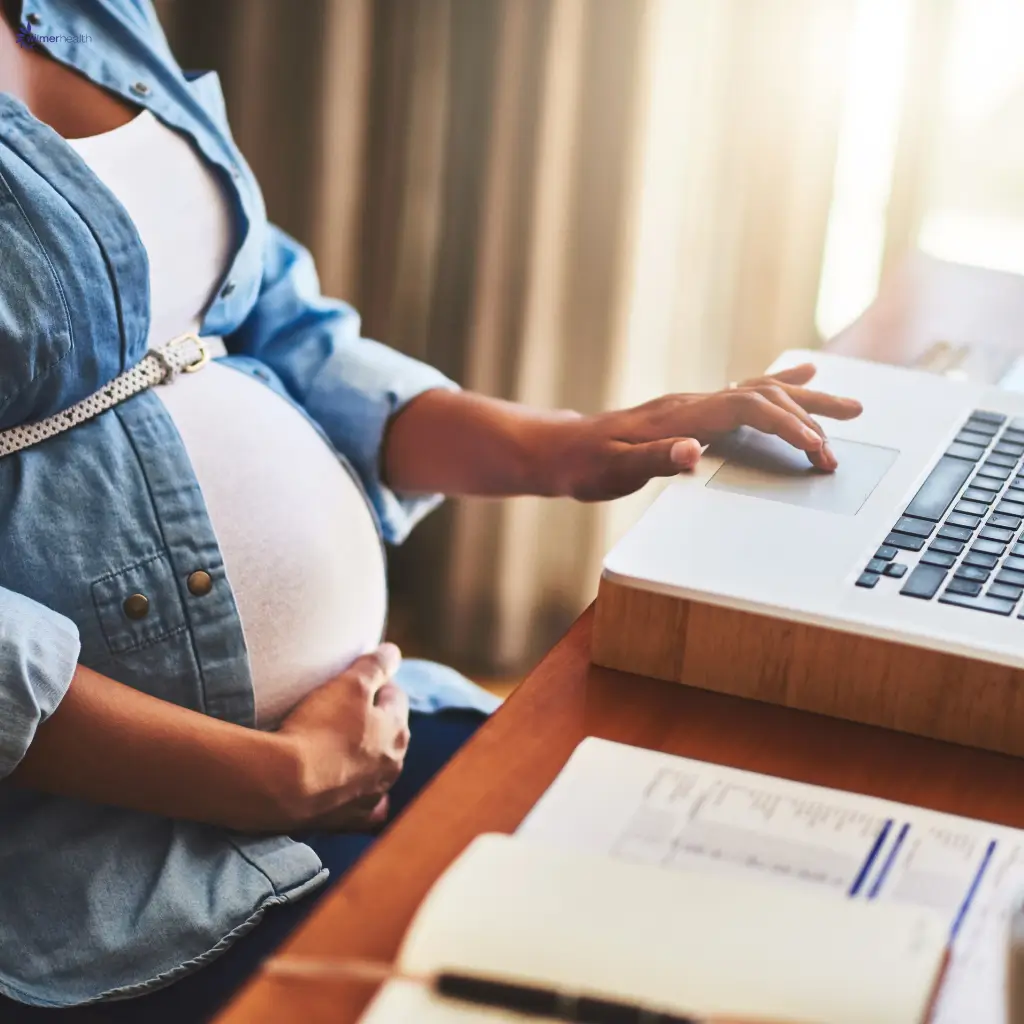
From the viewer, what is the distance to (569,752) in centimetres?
61

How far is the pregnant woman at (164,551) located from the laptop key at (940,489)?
0.06m

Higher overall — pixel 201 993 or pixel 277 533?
pixel 277 533

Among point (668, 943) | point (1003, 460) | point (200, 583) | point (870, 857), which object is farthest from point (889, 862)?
point (200, 583)

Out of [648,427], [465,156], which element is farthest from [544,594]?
[648,427]

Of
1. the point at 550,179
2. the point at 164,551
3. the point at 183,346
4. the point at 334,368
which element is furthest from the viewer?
the point at 550,179

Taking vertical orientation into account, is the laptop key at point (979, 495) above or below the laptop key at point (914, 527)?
below

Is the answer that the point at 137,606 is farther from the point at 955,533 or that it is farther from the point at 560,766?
the point at 955,533

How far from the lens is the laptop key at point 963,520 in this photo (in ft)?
2.37

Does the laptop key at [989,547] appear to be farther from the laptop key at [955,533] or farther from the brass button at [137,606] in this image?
the brass button at [137,606]

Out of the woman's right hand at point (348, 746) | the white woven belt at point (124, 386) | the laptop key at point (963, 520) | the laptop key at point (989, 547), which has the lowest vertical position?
the woman's right hand at point (348, 746)

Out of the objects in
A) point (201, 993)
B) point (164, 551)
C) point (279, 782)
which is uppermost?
point (164, 551)

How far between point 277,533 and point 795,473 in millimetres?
349

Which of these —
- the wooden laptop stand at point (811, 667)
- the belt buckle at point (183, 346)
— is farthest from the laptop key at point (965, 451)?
the belt buckle at point (183, 346)

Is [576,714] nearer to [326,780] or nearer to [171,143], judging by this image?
[326,780]
